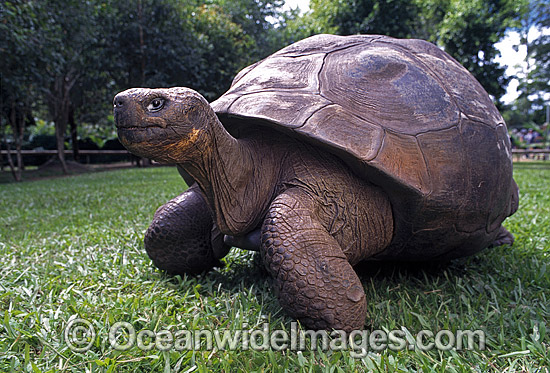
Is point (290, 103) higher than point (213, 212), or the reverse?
point (290, 103)

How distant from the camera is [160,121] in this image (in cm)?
122

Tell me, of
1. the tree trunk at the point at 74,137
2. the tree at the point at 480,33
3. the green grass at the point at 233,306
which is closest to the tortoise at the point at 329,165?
the green grass at the point at 233,306

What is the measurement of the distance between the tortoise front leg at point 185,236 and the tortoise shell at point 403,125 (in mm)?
466

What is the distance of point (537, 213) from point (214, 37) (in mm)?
13786

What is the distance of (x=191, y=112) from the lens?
50.8 inches

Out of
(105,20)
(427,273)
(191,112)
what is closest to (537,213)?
(427,273)

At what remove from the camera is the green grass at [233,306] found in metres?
1.19

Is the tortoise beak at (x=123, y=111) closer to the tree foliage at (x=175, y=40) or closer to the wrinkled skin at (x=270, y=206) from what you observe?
the wrinkled skin at (x=270, y=206)

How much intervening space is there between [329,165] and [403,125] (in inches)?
13.2

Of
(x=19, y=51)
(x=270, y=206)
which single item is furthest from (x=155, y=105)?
(x=19, y=51)

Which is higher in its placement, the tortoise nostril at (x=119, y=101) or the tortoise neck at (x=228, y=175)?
the tortoise nostril at (x=119, y=101)

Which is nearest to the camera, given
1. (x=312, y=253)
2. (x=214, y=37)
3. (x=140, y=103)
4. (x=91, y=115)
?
(x=140, y=103)

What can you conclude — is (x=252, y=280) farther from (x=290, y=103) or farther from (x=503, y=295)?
(x=503, y=295)

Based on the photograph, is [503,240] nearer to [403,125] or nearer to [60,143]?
[403,125]
